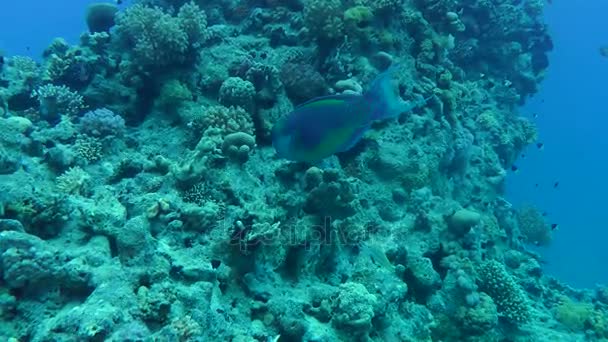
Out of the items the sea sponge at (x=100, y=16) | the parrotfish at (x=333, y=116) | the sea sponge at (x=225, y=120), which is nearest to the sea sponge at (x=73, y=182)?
the sea sponge at (x=225, y=120)

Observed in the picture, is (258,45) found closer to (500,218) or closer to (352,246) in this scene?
(352,246)

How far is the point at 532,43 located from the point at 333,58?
11974 mm

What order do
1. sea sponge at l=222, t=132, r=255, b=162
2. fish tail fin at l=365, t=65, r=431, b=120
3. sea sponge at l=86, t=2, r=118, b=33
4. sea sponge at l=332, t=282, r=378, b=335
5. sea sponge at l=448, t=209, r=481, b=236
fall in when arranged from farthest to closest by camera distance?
1. sea sponge at l=86, t=2, r=118, b=33
2. sea sponge at l=448, t=209, r=481, b=236
3. sea sponge at l=222, t=132, r=255, b=162
4. sea sponge at l=332, t=282, r=378, b=335
5. fish tail fin at l=365, t=65, r=431, b=120

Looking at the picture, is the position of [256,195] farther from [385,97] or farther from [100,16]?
[100,16]

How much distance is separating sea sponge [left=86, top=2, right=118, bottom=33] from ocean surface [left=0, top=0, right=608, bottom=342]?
3.17ft

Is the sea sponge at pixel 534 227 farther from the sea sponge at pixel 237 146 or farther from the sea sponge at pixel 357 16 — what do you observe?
the sea sponge at pixel 237 146

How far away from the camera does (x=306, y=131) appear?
3531mm

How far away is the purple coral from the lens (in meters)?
5.82

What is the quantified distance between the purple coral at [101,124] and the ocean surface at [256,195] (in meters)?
0.02

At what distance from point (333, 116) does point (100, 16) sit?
6687mm

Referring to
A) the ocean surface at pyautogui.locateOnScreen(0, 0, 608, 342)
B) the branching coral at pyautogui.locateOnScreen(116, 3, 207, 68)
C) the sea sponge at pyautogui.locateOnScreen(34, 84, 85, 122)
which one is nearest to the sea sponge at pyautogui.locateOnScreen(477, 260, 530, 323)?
the ocean surface at pyautogui.locateOnScreen(0, 0, 608, 342)

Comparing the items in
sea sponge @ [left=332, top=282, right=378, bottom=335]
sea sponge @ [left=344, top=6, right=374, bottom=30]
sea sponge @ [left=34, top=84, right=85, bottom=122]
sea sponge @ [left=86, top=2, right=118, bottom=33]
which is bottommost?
sea sponge @ [left=332, top=282, right=378, bottom=335]

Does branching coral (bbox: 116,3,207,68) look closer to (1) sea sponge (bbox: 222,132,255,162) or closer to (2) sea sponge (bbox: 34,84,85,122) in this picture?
(2) sea sponge (bbox: 34,84,85,122)

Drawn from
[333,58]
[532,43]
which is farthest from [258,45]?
[532,43]
